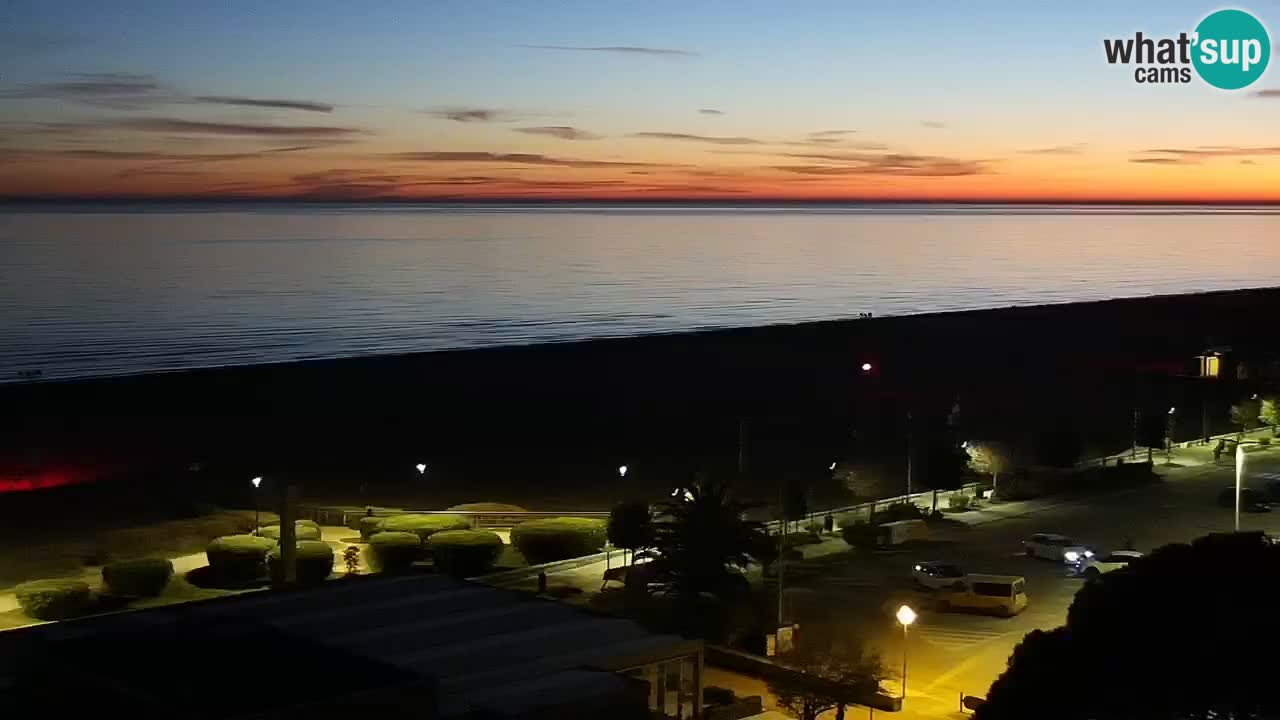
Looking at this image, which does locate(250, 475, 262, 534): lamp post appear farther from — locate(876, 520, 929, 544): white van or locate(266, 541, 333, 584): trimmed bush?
locate(876, 520, 929, 544): white van

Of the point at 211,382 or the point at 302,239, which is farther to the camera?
the point at 302,239

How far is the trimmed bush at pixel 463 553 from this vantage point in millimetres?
25016

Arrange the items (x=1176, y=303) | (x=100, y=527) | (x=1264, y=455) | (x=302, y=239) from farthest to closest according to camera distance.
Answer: (x=302, y=239) → (x=1176, y=303) → (x=1264, y=455) → (x=100, y=527)

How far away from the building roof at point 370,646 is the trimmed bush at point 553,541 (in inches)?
296

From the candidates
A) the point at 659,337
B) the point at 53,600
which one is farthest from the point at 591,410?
the point at 53,600

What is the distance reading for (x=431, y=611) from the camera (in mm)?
17641

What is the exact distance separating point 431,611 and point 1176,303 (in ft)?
328

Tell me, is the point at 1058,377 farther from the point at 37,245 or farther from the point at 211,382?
the point at 37,245

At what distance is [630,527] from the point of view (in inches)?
1001

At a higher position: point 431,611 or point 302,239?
point 302,239

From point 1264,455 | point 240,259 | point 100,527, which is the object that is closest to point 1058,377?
point 1264,455

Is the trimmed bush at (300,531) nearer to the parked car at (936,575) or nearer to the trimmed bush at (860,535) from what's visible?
the trimmed bush at (860,535)

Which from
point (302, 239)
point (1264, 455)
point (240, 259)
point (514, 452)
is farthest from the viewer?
point (302, 239)

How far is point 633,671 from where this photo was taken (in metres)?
16.1
